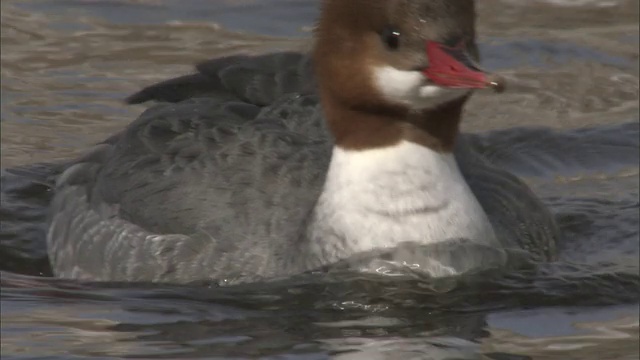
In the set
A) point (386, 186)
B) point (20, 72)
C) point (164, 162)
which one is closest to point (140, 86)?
point (20, 72)

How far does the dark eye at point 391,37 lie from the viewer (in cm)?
688

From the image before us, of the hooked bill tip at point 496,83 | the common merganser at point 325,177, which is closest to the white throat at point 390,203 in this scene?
the common merganser at point 325,177

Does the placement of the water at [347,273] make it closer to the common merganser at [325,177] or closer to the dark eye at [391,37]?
the common merganser at [325,177]

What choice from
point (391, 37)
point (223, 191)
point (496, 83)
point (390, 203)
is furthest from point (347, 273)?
point (496, 83)

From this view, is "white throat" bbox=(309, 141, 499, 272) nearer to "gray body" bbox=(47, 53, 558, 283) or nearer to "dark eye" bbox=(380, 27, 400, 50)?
"gray body" bbox=(47, 53, 558, 283)

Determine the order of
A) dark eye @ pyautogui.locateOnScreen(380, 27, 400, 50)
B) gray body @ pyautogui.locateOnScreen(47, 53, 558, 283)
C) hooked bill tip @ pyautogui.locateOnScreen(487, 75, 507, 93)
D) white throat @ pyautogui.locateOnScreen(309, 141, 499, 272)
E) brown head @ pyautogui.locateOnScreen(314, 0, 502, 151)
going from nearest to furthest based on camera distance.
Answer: hooked bill tip @ pyautogui.locateOnScreen(487, 75, 507, 93) → brown head @ pyautogui.locateOnScreen(314, 0, 502, 151) → dark eye @ pyautogui.locateOnScreen(380, 27, 400, 50) → white throat @ pyautogui.locateOnScreen(309, 141, 499, 272) → gray body @ pyautogui.locateOnScreen(47, 53, 558, 283)

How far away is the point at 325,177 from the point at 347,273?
1.58 feet

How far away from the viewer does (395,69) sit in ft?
22.6

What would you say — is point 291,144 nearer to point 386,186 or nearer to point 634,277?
point 386,186

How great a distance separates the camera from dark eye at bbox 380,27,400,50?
6883 millimetres

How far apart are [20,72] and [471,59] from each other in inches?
196

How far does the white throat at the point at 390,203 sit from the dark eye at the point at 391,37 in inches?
16.8

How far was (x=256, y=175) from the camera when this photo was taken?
24.7ft

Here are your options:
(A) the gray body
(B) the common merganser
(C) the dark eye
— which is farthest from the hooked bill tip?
(A) the gray body
